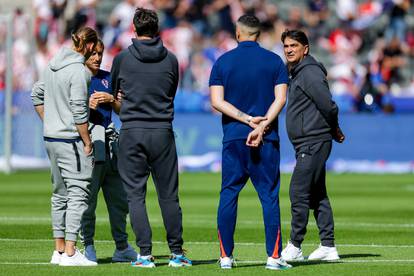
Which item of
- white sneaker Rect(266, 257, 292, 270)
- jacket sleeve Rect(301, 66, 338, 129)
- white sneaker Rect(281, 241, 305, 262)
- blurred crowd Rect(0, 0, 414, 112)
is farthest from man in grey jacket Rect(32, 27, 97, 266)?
blurred crowd Rect(0, 0, 414, 112)

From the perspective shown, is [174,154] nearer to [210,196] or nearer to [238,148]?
[238,148]

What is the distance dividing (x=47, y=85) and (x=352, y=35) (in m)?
23.3

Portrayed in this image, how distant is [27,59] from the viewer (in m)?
31.8

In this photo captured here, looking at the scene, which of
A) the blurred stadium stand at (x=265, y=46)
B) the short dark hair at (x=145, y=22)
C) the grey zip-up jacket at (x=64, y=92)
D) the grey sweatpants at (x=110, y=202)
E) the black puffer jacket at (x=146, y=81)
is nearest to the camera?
the short dark hair at (x=145, y=22)

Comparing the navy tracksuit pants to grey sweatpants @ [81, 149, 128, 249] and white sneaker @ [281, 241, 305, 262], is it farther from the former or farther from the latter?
grey sweatpants @ [81, 149, 128, 249]

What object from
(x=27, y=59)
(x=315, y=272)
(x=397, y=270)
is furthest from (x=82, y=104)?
(x=27, y=59)

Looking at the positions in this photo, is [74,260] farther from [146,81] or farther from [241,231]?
[241,231]

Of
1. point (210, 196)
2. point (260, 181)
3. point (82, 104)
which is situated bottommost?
point (210, 196)

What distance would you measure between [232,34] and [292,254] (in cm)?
2249

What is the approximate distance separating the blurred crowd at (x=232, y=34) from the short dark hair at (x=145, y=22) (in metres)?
19.9

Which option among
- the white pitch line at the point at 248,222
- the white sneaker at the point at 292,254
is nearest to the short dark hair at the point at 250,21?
the white sneaker at the point at 292,254

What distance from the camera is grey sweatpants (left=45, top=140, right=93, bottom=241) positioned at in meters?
10.4

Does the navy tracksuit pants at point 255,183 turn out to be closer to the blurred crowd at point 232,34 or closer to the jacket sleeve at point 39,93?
the jacket sleeve at point 39,93

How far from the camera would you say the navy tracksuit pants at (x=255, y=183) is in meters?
10.2
